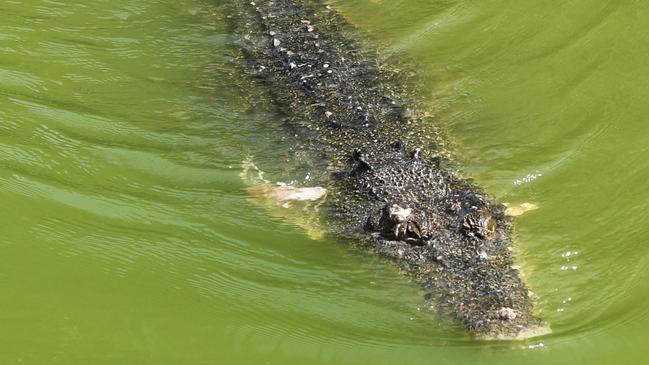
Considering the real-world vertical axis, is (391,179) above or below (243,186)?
above

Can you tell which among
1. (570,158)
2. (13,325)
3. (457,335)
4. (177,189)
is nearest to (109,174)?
(177,189)

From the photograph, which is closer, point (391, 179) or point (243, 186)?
point (391, 179)

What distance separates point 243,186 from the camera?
24.1 ft

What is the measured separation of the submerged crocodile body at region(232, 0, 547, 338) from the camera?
592 cm

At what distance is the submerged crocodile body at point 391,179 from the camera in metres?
5.92

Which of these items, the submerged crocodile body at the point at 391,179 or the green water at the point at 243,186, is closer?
the green water at the point at 243,186

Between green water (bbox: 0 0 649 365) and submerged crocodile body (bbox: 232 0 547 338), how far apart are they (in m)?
0.20

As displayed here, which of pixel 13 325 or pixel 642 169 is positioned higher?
pixel 642 169

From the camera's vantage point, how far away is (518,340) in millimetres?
5441

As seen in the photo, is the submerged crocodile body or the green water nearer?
the green water

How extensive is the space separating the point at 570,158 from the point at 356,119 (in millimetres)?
1944

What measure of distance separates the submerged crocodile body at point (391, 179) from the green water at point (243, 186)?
0.20 meters

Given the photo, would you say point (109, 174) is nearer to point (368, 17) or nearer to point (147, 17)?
point (147, 17)

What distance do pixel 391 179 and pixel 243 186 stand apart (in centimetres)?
124
